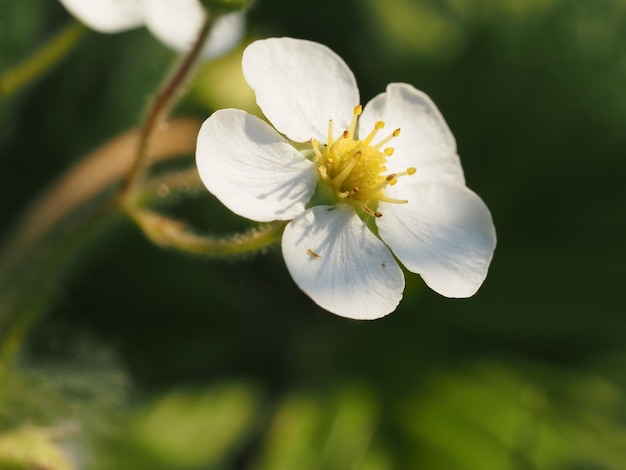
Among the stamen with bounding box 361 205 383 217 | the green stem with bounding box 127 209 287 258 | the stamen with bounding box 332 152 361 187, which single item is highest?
the stamen with bounding box 332 152 361 187

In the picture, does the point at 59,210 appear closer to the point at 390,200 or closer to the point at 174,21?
the point at 174,21

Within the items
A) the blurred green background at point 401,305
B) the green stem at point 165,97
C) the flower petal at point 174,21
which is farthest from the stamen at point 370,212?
the blurred green background at point 401,305

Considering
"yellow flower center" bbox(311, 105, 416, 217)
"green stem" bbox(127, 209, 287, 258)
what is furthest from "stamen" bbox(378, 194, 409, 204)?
"green stem" bbox(127, 209, 287, 258)

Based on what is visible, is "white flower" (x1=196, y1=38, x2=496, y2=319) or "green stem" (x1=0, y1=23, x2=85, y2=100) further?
"green stem" (x1=0, y1=23, x2=85, y2=100)

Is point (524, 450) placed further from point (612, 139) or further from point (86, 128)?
point (86, 128)

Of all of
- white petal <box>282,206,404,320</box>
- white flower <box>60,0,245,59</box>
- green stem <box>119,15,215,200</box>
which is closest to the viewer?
white petal <box>282,206,404,320</box>

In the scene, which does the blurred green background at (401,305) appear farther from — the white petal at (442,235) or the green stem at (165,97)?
the white petal at (442,235)

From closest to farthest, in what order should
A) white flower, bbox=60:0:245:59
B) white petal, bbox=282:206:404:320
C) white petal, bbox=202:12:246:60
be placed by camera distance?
white petal, bbox=282:206:404:320
white flower, bbox=60:0:245:59
white petal, bbox=202:12:246:60

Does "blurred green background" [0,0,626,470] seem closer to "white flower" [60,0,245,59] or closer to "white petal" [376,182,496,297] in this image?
"white flower" [60,0,245,59]
